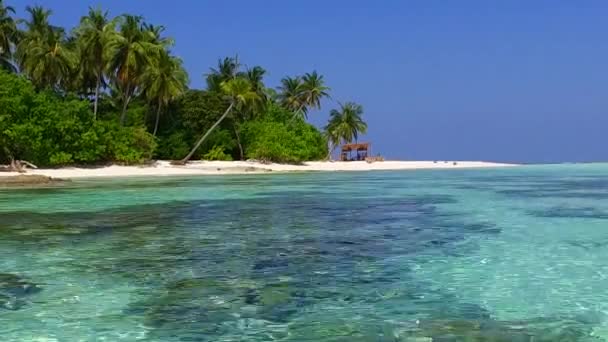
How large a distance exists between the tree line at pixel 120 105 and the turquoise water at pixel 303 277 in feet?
75.4

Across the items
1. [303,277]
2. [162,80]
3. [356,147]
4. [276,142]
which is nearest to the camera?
[303,277]

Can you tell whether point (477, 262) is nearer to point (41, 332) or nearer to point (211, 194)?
point (41, 332)

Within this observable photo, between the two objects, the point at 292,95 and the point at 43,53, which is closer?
the point at 43,53

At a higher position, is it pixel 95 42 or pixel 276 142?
pixel 95 42

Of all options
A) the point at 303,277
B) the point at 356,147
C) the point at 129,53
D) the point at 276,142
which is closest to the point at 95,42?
the point at 129,53

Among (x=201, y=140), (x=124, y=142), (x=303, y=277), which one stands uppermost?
(x=201, y=140)

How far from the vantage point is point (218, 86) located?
5494cm

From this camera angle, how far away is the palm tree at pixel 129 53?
40.5 metres

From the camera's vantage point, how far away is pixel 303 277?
22.1 feet

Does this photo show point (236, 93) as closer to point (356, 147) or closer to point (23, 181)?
point (356, 147)

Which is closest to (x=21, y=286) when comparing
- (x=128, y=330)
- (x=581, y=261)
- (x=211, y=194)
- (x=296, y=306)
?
(x=128, y=330)

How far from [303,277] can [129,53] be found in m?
36.8

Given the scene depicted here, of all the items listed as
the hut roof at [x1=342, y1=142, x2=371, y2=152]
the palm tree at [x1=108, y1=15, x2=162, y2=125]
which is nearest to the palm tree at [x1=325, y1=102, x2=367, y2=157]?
the hut roof at [x1=342, y1=142, x2=371, y2=152]

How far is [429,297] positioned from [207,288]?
2.22 metres
